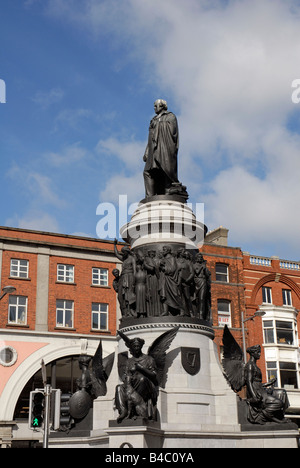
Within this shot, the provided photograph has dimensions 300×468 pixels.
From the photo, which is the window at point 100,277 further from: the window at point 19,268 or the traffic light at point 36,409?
the traffic light at point 36,409

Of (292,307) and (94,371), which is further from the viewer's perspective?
(292,307)

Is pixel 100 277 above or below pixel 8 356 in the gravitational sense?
above

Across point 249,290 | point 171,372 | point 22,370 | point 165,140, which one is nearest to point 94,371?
point 171,372

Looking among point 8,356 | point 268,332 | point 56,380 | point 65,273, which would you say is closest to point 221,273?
point 268,332

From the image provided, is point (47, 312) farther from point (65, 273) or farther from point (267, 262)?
point (267, 262)

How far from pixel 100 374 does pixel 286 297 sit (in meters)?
35.6

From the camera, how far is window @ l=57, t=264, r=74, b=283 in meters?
42.8

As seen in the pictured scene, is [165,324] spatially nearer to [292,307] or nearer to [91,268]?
[91,268]

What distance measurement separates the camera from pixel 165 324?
1549cm

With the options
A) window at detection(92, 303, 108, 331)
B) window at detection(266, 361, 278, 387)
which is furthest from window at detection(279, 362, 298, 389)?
window at detection(92, 303, 108, 331)

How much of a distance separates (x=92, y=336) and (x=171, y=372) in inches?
1082

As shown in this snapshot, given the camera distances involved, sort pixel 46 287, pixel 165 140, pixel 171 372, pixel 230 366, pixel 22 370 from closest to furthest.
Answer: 1. pixel 171 372
2. pixel 230 366
3. pixel 165 140
4. pixel 22 370
5. pixel 46 287

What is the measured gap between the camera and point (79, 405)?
15688 millimetres

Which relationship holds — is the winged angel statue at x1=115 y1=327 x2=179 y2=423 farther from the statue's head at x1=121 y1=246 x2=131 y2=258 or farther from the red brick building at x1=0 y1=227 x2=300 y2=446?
the red brick building at x1=0 y1=227 x2=300 y2=446
